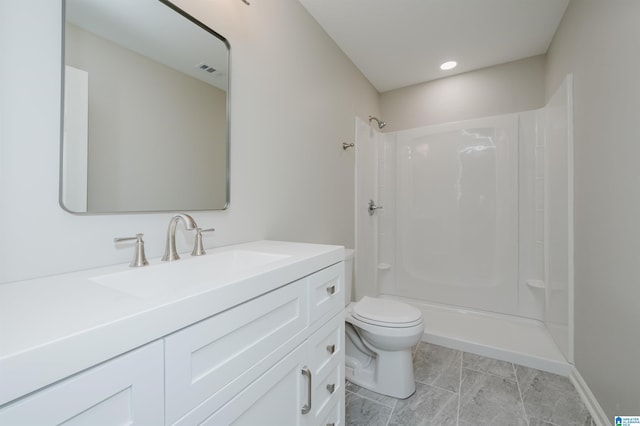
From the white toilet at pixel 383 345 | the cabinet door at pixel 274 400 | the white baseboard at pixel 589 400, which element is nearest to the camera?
the cabinet door at pixel 274 400

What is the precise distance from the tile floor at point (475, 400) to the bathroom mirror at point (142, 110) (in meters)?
1.39

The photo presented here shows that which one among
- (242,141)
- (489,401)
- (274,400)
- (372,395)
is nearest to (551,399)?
(489,401)

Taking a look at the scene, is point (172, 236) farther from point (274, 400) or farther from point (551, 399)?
point (551, 399)

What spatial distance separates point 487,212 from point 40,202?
9.56 feet

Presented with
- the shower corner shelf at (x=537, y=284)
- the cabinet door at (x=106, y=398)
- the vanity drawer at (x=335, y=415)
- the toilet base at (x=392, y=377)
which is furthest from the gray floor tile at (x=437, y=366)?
the cabinet door at (x=106, y=398)

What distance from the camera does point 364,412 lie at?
1.48m

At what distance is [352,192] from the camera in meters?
2.39

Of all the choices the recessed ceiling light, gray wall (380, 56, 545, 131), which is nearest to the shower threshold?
gray wall (380, 56, 545, 131)

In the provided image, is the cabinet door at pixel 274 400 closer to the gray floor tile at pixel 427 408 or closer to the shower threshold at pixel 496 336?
the gray floor tile at pixel 427 408

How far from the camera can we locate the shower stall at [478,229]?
1.96m

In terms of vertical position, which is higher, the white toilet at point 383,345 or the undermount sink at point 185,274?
the undermount sink at point 185,274

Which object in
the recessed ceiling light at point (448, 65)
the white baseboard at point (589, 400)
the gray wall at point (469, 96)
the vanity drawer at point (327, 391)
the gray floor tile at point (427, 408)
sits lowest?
the gray floor tile at point (427, 408)

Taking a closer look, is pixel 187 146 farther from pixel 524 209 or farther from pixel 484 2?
pixel 524 209

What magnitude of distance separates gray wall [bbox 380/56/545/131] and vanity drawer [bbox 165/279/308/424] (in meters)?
2.62
